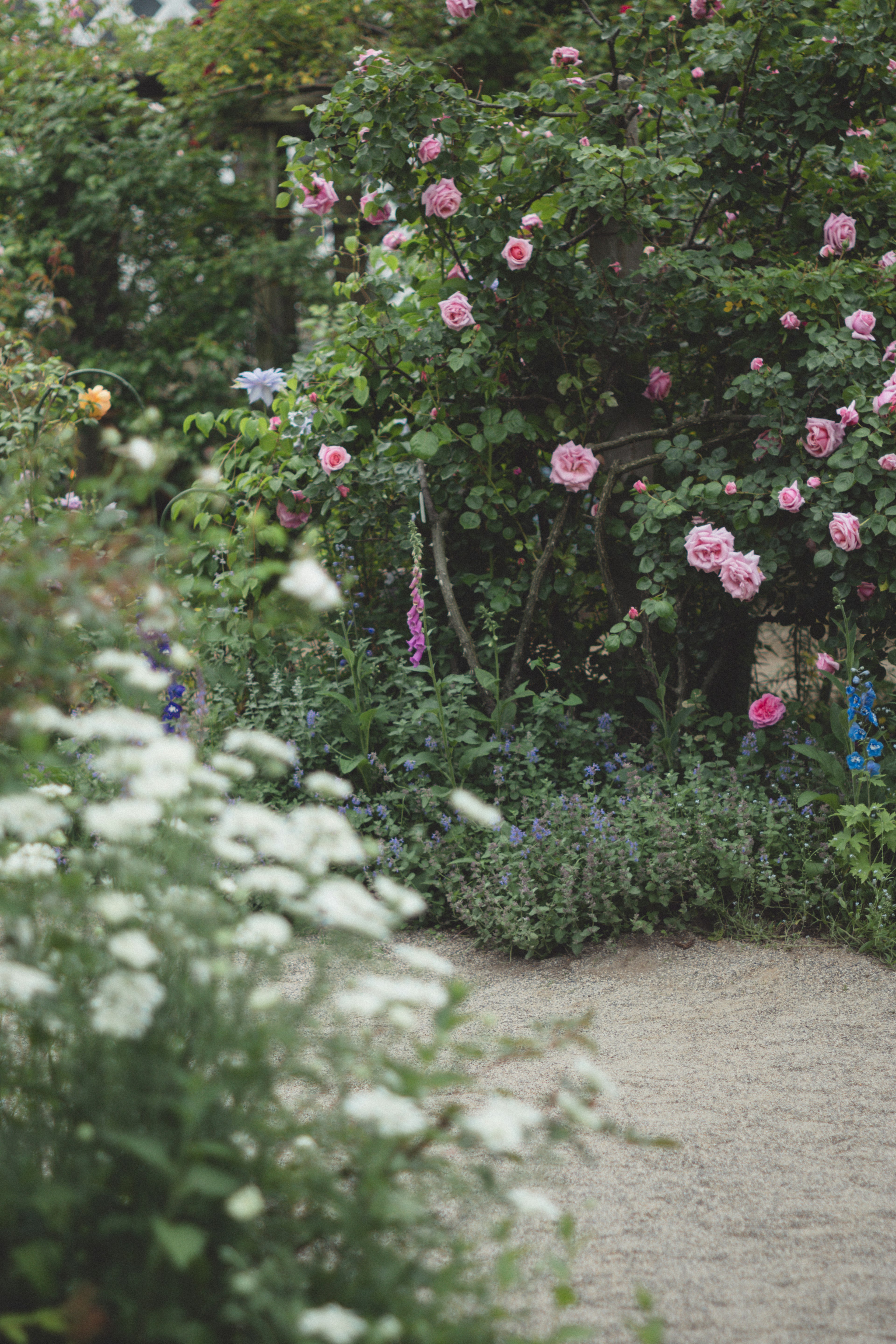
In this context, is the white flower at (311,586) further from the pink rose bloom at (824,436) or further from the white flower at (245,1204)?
the pink rose bloom at (824,436)

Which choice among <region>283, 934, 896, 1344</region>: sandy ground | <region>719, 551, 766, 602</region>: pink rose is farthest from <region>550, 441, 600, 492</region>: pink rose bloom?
<region>283, 934, 896, 1344</region>: sandy ground

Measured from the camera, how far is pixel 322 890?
42.7 inches

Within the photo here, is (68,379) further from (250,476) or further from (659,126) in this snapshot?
(659,126)

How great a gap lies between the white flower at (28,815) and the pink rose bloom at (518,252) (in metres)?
2.30

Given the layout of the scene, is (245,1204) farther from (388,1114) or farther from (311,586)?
(311,586)

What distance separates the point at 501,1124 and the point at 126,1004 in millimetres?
348

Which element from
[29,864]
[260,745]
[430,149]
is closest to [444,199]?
[430,149]

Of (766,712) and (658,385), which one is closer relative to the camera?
(766,712)

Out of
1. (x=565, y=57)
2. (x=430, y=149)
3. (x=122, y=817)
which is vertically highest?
(x=565, y=57)

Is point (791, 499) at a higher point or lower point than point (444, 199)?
lower

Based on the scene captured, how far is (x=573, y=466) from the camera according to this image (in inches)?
125

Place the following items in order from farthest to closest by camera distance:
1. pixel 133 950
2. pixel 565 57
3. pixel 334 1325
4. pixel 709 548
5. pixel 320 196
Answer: pixel 320 196
pixel 565 57
pixel 709 548
pixel 133 950
pixel 334 1325

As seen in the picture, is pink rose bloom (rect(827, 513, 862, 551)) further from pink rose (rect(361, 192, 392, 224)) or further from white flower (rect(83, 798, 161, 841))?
white flower (rect(83, 798, 161, 841))

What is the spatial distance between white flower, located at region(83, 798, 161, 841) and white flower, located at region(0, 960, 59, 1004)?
0.14m
